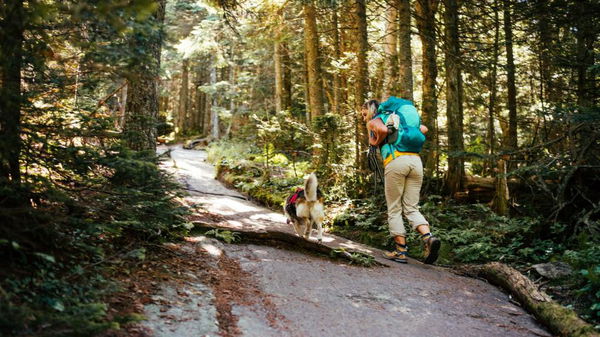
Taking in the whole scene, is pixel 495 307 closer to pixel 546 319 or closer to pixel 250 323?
pixel 546 319

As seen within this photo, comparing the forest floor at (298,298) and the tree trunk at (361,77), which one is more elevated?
the tree trunk at (361,77)

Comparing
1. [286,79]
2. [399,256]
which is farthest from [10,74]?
[286,79]

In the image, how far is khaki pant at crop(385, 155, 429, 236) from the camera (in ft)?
21.7

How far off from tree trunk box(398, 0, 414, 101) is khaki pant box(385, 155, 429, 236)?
418cm

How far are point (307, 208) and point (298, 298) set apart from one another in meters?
3.39

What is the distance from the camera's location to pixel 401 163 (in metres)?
6.61

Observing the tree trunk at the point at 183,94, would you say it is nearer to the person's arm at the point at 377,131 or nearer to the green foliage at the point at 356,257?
the person's arm at the point at 377,131

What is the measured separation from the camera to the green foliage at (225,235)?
6.56 m

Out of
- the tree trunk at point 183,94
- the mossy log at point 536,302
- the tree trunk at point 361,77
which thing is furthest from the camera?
the tree trunk at point 183,94

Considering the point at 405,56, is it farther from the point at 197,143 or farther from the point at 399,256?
the point at 197,143

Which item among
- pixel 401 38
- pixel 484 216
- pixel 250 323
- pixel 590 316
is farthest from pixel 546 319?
pixel 401 38

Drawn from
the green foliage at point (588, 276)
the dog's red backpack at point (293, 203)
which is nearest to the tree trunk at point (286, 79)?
the dog's red backpack at point (293, 203)

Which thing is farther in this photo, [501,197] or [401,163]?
[501,197]

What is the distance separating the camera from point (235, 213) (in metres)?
9.85
